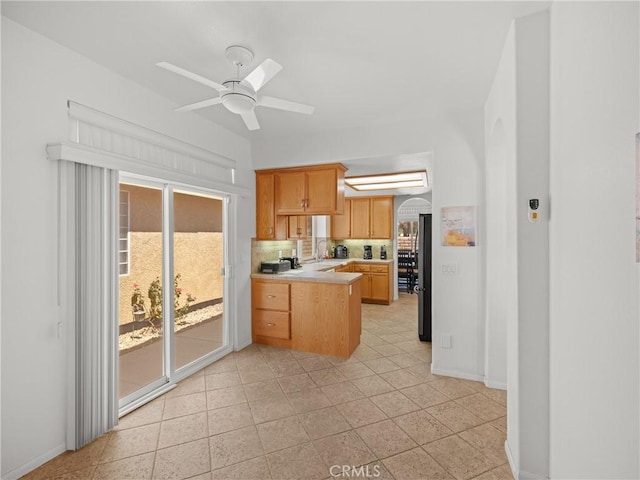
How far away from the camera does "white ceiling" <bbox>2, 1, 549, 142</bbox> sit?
5.72ft

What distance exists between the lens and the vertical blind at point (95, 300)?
213 centimetres

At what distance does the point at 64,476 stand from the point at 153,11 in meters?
2.84

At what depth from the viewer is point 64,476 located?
185 cm

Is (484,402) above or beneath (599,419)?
beneath

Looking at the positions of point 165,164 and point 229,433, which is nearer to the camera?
point 229,433

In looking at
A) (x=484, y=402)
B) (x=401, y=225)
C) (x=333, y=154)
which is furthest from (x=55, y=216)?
(x=401, y=225)

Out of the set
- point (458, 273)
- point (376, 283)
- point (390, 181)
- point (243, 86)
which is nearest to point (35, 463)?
point (243, 86)

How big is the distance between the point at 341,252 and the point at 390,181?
8.80 feet

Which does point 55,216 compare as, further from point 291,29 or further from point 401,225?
point 401,225

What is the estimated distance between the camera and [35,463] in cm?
190

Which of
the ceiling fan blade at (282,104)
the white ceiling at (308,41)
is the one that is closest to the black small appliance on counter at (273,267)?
the white ceiling at (308,41)

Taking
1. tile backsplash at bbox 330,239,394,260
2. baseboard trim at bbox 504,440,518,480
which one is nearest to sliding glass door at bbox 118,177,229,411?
baseboard trim at bbox 504,440,518,480

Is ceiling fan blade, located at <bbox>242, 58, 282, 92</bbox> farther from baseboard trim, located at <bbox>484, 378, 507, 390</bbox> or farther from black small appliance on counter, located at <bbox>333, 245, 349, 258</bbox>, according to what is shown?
black small appliance on counter, located at <bbox>333, 245, 349, 258</bbox>

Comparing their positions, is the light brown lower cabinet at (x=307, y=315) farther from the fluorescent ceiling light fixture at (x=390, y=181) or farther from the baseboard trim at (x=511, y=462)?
the baseboard trim at (x=511, y=462)
